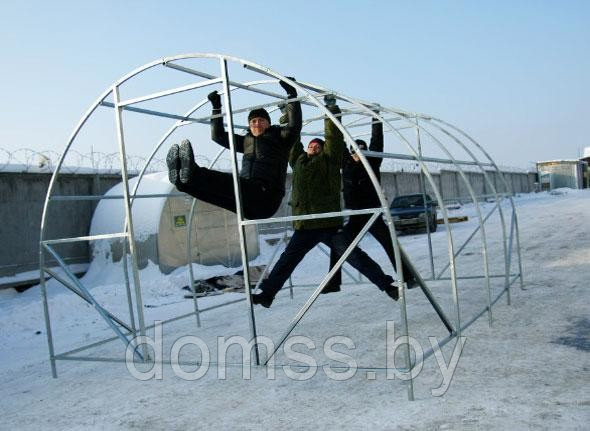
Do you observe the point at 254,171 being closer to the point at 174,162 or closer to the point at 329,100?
the point at 174,162

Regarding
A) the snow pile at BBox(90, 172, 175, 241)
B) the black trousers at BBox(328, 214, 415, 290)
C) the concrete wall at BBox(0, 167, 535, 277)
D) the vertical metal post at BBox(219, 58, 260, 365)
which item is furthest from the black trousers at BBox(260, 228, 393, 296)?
the snow pile at BBox(90, 172, 175, 241)

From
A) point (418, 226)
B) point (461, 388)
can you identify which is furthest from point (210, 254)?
point (461, 388)

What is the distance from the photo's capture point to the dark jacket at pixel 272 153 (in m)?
4.93

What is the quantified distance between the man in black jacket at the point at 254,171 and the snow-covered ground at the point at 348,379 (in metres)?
1.51

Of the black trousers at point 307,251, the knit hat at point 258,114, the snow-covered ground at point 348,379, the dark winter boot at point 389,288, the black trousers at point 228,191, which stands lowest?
the snow-covered ground at point 348,379

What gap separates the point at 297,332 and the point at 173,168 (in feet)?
8.17

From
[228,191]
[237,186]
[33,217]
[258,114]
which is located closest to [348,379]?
[237,186]

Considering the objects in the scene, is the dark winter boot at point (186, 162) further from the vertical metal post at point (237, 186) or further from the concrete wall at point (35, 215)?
the concrete wall at point (35, 215)

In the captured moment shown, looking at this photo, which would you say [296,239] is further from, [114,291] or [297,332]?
[114,291]

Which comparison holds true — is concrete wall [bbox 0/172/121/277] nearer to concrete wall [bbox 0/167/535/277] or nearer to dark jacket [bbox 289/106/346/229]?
concrete wall [bbox 0/167/535/277]

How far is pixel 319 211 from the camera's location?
5.70 m

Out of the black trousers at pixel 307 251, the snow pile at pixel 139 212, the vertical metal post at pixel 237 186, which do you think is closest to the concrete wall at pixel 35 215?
the snow pile at pixel 139 212

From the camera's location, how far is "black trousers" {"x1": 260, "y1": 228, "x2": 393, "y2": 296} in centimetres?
543

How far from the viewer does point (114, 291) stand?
10.6 meters
